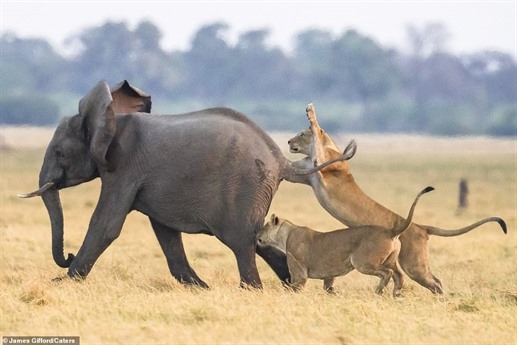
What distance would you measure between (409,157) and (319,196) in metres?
42.0

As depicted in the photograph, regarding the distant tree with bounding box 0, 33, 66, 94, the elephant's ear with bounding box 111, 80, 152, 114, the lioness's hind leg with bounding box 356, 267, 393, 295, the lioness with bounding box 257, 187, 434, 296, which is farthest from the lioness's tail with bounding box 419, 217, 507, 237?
the distant tree with bounding box 0, 33, 66, 94

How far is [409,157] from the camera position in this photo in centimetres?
5256

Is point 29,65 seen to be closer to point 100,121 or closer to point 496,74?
point 496,74

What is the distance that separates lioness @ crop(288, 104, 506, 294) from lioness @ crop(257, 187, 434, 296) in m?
0.29

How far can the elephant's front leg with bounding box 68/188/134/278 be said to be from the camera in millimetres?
10656

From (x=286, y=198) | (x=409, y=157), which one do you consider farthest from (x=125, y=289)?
(x=409, y=157)

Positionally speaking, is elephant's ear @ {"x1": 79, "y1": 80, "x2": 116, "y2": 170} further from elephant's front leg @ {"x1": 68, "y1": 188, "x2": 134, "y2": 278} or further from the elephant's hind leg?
the elephant's hind leg

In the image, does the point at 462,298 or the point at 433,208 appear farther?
the point at 433,208

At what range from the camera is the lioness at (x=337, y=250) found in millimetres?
10031

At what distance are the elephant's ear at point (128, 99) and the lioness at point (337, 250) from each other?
6.31ft

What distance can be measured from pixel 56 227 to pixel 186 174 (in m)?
1.40

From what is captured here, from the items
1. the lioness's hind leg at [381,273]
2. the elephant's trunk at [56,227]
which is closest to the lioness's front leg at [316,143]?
the lioness's hind leg at [381,273]

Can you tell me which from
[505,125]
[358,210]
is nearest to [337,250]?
[358,210]

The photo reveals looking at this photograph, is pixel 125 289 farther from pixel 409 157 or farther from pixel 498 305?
pixel 409 157
